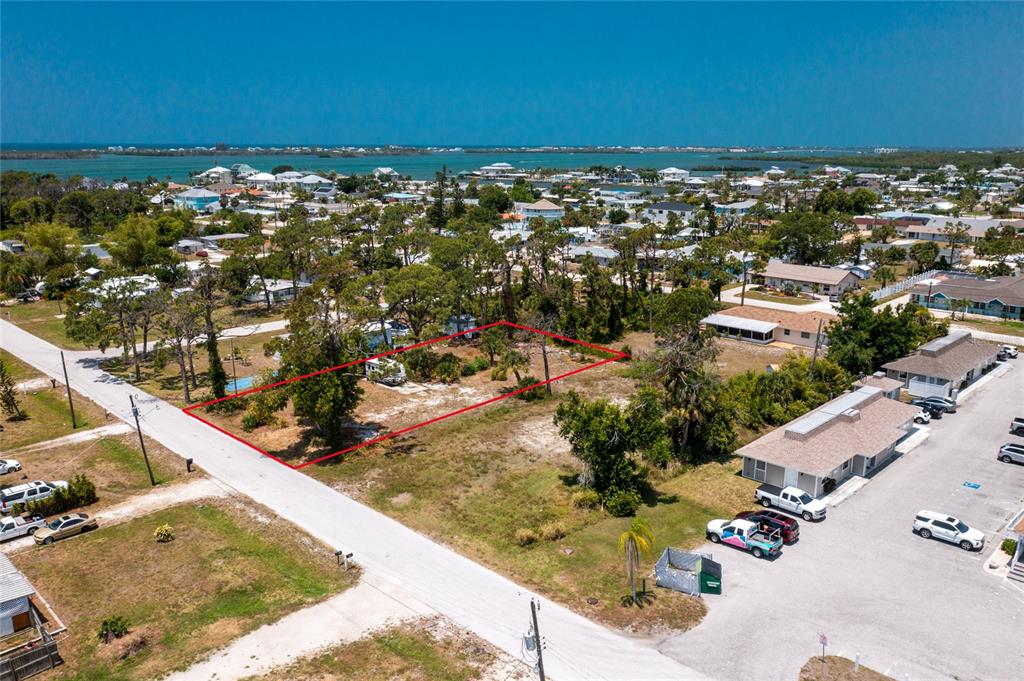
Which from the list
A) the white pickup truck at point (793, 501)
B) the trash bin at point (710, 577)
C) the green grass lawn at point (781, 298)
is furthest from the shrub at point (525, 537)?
the green grass lawn at point (781, 298)

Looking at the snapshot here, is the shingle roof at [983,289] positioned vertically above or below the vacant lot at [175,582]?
above

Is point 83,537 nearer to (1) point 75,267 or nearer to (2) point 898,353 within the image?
(2) point 898,353

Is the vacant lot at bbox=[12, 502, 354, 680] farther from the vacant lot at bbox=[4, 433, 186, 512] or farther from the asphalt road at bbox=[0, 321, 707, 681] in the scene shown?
the vacant lot at bbox=[4, 433, 186, 512]

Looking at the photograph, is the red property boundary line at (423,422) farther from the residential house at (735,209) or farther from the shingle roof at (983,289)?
the residential house at (735,209)

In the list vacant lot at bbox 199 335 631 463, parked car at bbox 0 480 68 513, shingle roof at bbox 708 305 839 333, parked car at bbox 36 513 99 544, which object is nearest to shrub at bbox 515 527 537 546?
vacant lot at bbox 199 335 631 463

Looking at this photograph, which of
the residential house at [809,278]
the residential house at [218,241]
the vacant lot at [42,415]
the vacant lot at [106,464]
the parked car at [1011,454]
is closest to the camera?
the vacant lot at [106,464]
